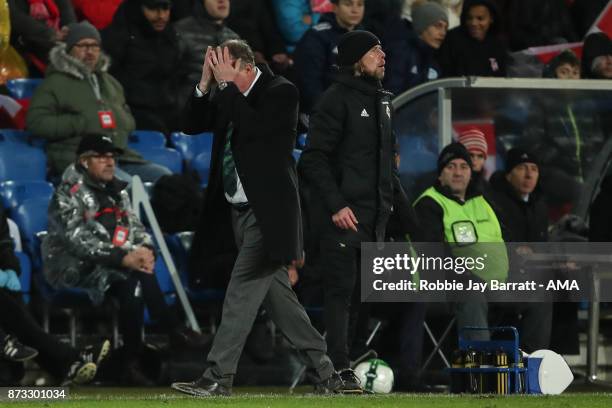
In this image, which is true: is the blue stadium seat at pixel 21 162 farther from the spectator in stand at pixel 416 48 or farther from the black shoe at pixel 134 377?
the spectator in stand at pixel 416 48

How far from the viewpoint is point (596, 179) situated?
12945 millimetres

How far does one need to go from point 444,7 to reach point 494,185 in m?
3.57

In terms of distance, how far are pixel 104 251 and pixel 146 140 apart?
2.01m

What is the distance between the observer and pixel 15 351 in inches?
412

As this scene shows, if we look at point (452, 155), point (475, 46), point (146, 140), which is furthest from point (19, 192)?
point (475, 46)

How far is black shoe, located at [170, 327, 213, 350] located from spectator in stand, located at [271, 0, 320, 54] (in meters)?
4.01

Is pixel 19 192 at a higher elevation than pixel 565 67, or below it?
below

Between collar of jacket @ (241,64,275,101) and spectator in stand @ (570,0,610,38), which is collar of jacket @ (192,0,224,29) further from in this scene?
collar of jacket @ (241,64,275,101)

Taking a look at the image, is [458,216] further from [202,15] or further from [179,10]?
[179,10]

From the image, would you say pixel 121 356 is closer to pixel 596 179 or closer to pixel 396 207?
pixel 396 207

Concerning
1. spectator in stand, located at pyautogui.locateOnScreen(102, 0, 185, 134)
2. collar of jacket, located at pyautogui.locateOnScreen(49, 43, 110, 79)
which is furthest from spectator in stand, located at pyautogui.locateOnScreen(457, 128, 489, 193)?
collar of jacket, located at pyautogui.locateOnScreen(49, 43, 110, 79)

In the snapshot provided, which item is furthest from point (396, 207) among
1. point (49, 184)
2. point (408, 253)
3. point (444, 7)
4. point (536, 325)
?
point (444, 7)

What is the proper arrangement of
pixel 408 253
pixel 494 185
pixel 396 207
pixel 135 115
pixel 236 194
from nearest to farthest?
pixel 236 194 < pixel 396 207 < pixel 408 253 < pixel 494 185 < pixel 135 115

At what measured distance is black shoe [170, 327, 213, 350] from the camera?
11289mm
